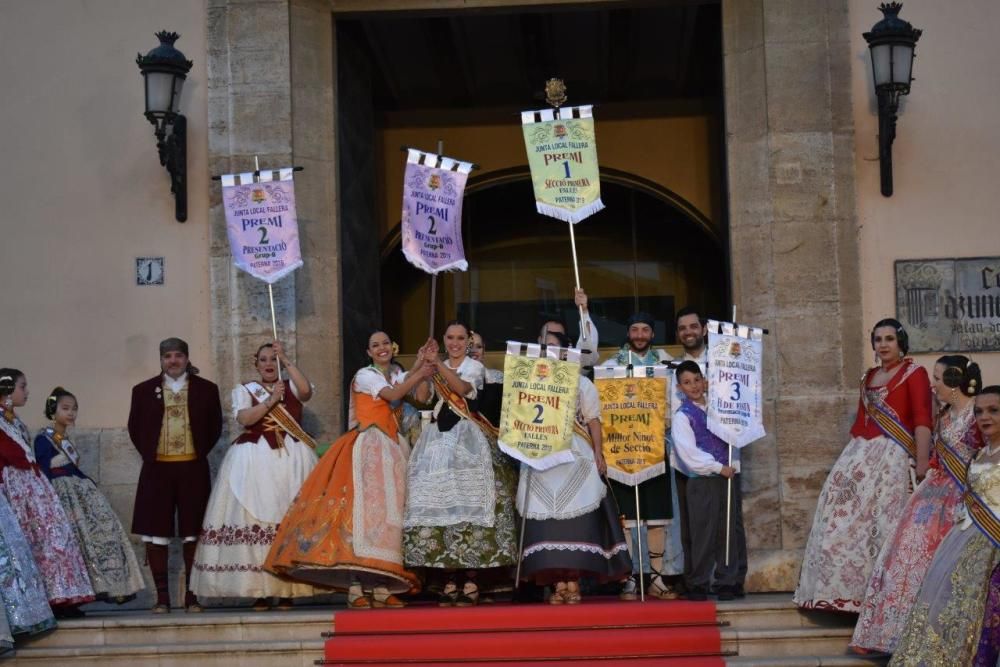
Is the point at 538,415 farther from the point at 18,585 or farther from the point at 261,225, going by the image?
the point at 18,585

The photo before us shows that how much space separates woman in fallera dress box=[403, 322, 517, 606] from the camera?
375 inches

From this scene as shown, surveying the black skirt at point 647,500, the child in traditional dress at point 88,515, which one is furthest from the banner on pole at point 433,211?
the child in traditional dress at point 88,515

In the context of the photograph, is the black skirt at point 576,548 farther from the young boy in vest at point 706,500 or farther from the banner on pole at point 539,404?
the young boy in vest at point 706,500

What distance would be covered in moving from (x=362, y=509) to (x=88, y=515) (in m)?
1.79

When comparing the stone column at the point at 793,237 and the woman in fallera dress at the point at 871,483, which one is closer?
the woman in fallera dress at the point at 871,483

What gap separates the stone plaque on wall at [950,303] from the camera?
36.1 ft

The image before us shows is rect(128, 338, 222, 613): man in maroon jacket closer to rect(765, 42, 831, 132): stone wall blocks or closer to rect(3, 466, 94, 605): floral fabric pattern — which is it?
rect(3, 466, 94, 605): floral fabric pattern

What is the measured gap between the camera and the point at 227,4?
11586mm

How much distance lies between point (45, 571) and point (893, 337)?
5.08 metres

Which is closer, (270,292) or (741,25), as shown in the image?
(270,292)

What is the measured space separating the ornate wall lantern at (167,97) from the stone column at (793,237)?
374cm

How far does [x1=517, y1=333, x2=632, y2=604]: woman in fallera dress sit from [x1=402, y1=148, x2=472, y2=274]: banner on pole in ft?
4.75

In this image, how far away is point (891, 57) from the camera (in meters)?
10.7

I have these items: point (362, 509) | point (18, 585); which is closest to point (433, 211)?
point (362, 509)
